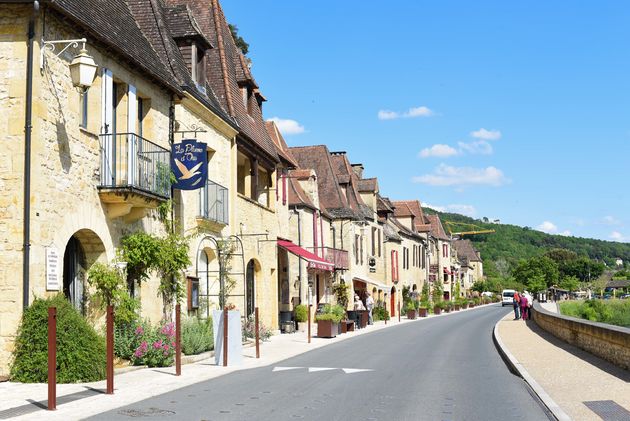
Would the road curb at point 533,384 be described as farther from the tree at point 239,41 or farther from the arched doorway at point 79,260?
the tree at point 239,41

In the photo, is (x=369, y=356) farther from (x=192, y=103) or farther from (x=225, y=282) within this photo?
(x=192, y=103)

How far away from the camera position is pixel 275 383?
41.9 ft

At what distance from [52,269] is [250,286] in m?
13.8

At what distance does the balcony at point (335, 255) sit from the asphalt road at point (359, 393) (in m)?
19.2

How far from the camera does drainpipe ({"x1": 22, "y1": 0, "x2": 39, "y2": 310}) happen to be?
12320 millimetres

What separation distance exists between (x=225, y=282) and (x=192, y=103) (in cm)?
580

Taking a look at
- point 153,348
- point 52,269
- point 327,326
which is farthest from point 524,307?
point 52,269

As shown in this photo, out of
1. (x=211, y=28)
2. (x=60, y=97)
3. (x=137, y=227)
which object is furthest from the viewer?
(x=211, y=28)

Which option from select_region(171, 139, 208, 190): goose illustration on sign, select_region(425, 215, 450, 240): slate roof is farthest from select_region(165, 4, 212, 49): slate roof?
select_region(425, 215, 450, 240): slate roof

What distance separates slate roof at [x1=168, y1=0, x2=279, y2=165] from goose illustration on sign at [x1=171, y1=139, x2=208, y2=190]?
576cm

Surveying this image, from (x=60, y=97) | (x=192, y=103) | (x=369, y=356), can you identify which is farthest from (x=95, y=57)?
(x=369, y=356)

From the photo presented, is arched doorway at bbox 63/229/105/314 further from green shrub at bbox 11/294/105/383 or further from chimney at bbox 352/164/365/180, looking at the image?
chimney at bbox 352/164/365/180

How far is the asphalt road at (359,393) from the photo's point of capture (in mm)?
9500

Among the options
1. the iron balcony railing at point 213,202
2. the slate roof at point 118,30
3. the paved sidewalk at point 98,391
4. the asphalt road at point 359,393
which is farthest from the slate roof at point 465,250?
A: the paved sidewalk at point 98,391
